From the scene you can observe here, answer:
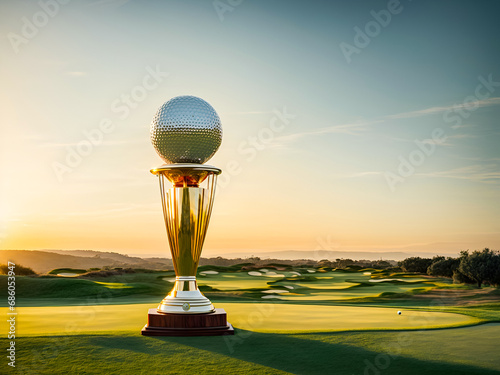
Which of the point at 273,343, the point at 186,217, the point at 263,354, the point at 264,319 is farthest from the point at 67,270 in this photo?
the point at 263,354

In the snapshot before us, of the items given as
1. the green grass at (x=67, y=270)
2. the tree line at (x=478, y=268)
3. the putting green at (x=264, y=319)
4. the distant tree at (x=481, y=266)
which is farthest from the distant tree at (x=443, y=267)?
the green grass at (x=67, y=270)

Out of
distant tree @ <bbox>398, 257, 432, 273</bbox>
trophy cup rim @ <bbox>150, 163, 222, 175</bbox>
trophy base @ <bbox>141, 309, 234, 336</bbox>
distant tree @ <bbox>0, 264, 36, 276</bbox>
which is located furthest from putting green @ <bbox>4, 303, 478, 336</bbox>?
distant tree @ <bbox>398, 257, 432, 273</bbox>

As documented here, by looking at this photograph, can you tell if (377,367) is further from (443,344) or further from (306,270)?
(306,270)

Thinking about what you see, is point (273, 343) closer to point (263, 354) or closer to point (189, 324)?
point (263, 354)

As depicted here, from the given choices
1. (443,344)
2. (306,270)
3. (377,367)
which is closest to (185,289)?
(377,367)

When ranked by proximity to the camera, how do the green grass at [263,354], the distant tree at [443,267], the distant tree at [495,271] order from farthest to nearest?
the distant tree at [443,267] → the distant tree at [495,271] → the green grass at [263,354]

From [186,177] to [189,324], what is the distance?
4.23 metres

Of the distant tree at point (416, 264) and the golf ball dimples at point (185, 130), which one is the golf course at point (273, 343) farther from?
the distant tree at point (416, 264)

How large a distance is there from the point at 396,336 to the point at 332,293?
20.8 metres

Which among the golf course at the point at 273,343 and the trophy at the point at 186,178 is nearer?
the golf course at the point at 273,343

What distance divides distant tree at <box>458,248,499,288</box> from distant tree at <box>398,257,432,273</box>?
12.9 m

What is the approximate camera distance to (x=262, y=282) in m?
41.0

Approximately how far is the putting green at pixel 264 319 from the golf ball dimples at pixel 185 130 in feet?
17.2

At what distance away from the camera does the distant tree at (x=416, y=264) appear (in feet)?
156
